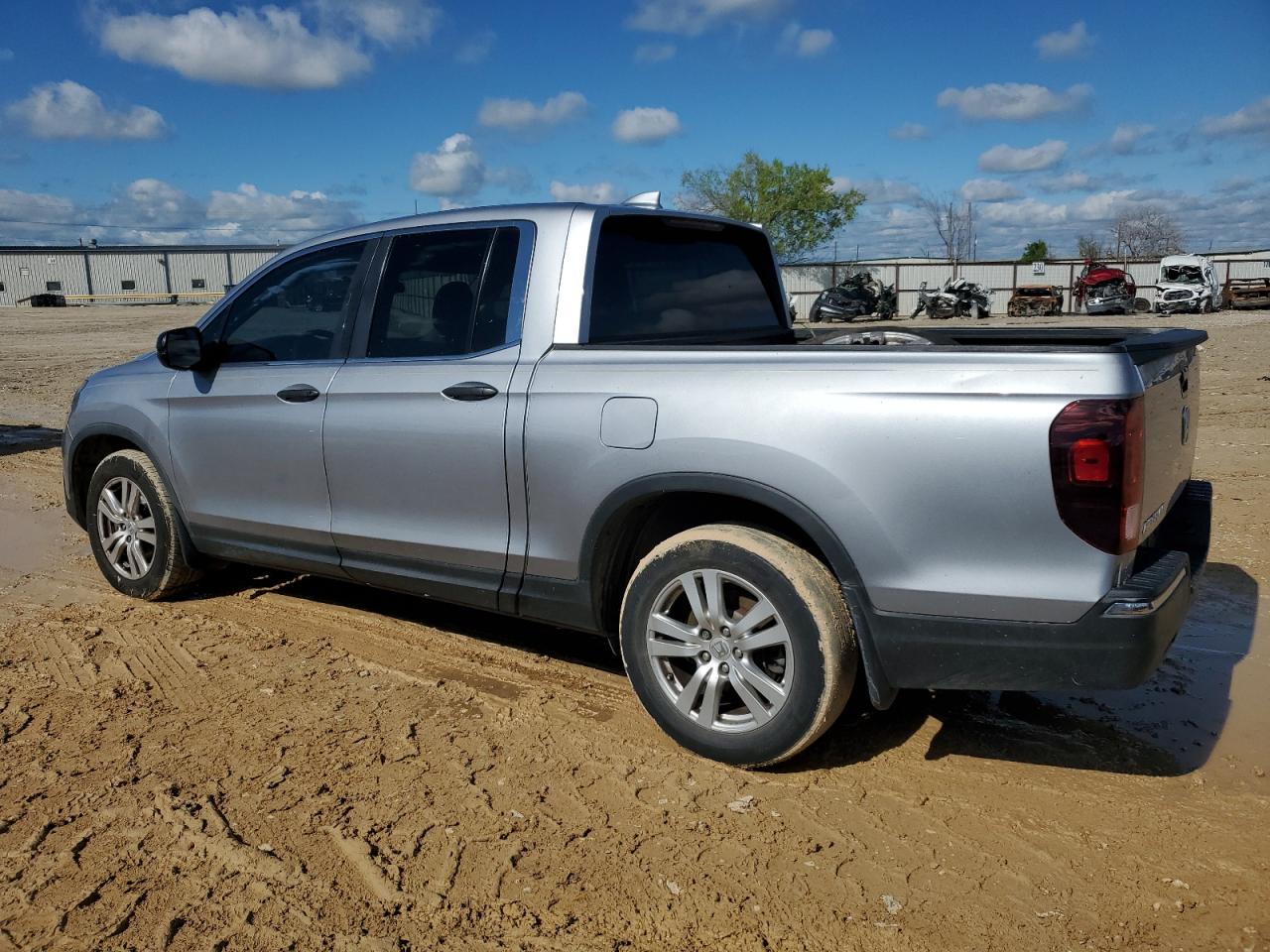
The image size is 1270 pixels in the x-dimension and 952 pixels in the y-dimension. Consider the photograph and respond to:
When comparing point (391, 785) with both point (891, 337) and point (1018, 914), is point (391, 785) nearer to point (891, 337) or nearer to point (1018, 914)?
point (1018, 914)

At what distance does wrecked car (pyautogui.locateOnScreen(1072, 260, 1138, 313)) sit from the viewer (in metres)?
34.7

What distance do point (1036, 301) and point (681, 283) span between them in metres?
36.2

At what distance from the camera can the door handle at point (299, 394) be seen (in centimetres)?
441

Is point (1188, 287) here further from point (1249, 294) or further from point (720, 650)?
point (720, 650)

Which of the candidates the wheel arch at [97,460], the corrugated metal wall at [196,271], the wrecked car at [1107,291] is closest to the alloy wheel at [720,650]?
the wheel arch at [97,460]

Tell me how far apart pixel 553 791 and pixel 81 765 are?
5.36 ft

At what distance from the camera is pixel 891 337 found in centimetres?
493

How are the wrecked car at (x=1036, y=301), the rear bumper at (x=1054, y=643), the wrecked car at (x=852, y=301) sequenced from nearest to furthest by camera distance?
the rear bumper at (x=1054, y=643)
the wrecked car at (x=852, y=301)
the wrecked car at (x=1036, y=301)

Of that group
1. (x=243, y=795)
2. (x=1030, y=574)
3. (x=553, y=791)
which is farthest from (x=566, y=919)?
(x=1030, y=574)

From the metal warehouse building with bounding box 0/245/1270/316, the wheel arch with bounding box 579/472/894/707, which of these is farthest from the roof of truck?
the metal warehouse building with bounding box 0/245/1270/316

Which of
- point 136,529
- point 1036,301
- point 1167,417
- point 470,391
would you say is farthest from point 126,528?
point 1036,301

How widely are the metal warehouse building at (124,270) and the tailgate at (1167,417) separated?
67.2 meters

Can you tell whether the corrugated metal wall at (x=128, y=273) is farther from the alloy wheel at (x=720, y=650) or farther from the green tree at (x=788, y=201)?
the alloy wheel at (x=720, y=650)

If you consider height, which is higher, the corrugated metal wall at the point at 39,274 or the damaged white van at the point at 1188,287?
the corrugated metal wall at the point at 39,274
